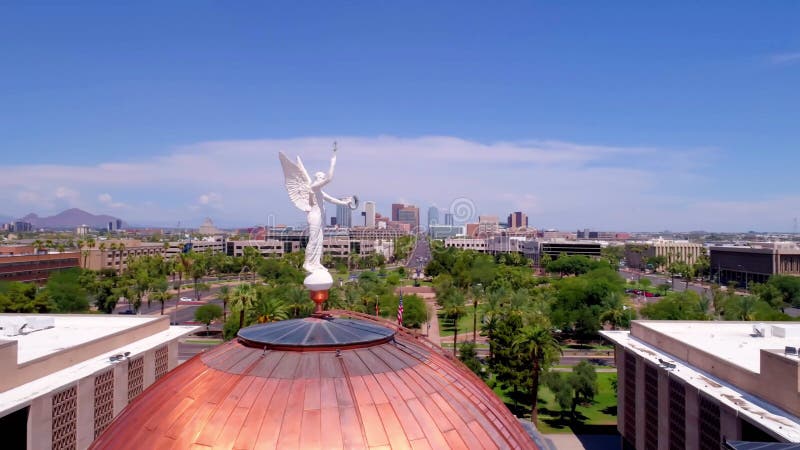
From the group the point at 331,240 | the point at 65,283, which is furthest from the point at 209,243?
the point at 65,283

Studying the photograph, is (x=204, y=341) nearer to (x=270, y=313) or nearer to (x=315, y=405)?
(x=270, y=313)

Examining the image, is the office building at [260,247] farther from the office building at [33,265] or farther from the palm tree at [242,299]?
the palm tree at [242,299]

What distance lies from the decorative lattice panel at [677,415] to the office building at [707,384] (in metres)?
0.04

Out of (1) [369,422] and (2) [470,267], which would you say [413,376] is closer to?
(1) [369,422]

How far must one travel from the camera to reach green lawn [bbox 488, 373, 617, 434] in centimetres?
3503

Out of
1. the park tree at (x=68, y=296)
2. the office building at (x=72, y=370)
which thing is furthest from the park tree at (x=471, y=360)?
the park tree at (x=68, y=296)

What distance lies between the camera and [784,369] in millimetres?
18219

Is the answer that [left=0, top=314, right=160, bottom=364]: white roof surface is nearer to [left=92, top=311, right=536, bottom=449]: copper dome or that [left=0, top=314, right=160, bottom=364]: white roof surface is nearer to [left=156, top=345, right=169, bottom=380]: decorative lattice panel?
[left=156, top=345, right=169, bottom=380]: decorative lattice panel

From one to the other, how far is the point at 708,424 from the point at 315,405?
1856 centimetres

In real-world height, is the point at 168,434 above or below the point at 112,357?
above

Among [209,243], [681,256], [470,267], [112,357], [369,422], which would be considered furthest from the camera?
[209,243]

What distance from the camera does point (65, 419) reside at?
2086cm

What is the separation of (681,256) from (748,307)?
439ft

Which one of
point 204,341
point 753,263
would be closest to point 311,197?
point 204,341
